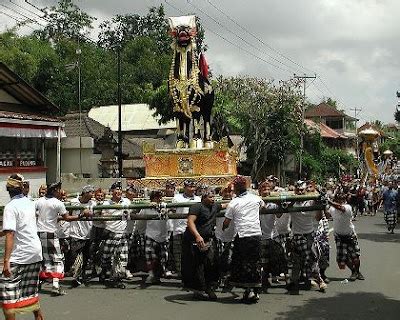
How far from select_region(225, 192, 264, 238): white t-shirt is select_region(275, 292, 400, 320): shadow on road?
1.23 m

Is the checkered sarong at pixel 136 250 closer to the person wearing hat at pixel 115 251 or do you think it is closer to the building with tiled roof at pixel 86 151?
the person wearing hat at pixel 115 251

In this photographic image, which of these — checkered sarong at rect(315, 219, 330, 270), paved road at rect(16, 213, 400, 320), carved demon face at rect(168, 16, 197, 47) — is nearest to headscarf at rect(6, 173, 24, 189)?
paved road at rect(16, 213, 400, 320)

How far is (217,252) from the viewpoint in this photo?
9.44 meters

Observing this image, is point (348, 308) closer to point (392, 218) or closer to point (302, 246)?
point (302, 246)

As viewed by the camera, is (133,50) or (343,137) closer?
(133,50)

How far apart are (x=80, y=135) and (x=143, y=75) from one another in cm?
2046

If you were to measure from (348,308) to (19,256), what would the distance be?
442 centimetres

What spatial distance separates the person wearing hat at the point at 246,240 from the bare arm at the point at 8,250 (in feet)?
11.2

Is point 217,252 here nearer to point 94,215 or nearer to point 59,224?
point 94,215

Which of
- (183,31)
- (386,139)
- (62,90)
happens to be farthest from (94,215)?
(386,139)

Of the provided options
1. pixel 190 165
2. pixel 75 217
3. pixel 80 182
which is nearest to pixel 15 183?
pixel 75 217

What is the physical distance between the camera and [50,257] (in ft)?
30.5

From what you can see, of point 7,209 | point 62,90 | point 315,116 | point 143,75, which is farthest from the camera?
point 315,116

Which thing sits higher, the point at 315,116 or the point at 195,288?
the point at 315,116
